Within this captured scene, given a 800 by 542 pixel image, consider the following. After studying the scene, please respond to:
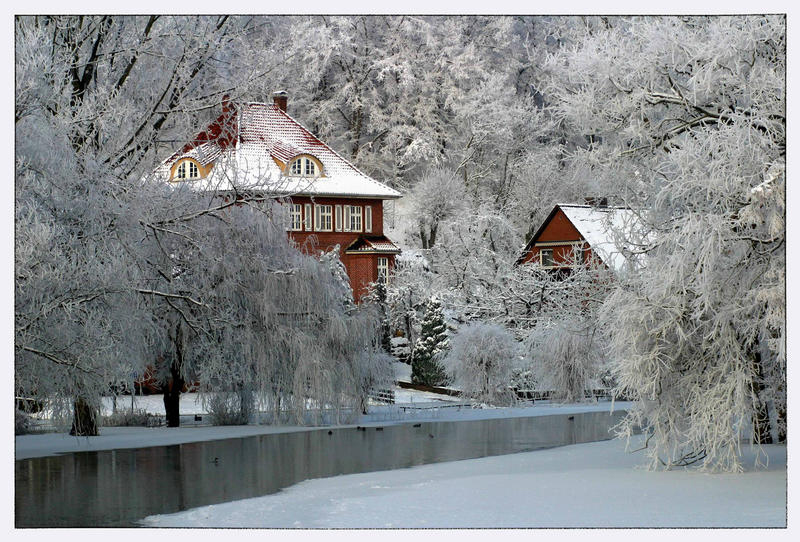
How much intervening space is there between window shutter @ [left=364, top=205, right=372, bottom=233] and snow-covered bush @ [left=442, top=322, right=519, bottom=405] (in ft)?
11.4

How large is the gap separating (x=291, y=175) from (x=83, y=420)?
3.93m

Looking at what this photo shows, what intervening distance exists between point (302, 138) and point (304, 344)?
108 inches

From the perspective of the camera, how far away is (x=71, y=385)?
9148 millimetres

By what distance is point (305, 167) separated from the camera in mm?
14297

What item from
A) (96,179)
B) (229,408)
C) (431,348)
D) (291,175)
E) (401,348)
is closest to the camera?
(96,179)

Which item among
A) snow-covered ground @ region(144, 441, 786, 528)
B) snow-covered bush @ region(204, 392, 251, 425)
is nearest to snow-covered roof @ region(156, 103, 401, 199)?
snow-covered bush @ region(204, 392, 251, 425)

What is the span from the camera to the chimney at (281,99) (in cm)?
1377

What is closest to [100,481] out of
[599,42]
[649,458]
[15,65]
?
[15,65]

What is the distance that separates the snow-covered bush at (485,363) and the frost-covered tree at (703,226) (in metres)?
9.40

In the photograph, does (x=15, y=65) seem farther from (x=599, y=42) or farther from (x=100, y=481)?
(x=599, y=42)

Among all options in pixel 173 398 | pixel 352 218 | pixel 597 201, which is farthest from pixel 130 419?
pixel 597 201

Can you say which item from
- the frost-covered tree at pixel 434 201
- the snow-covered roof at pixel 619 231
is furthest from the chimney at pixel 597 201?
the frost-covered tree at pixel 434 201

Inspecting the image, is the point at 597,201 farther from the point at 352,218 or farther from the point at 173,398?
the point at 173,398

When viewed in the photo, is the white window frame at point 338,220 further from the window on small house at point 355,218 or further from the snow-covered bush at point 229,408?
the snow-covered bush at point 229,408
